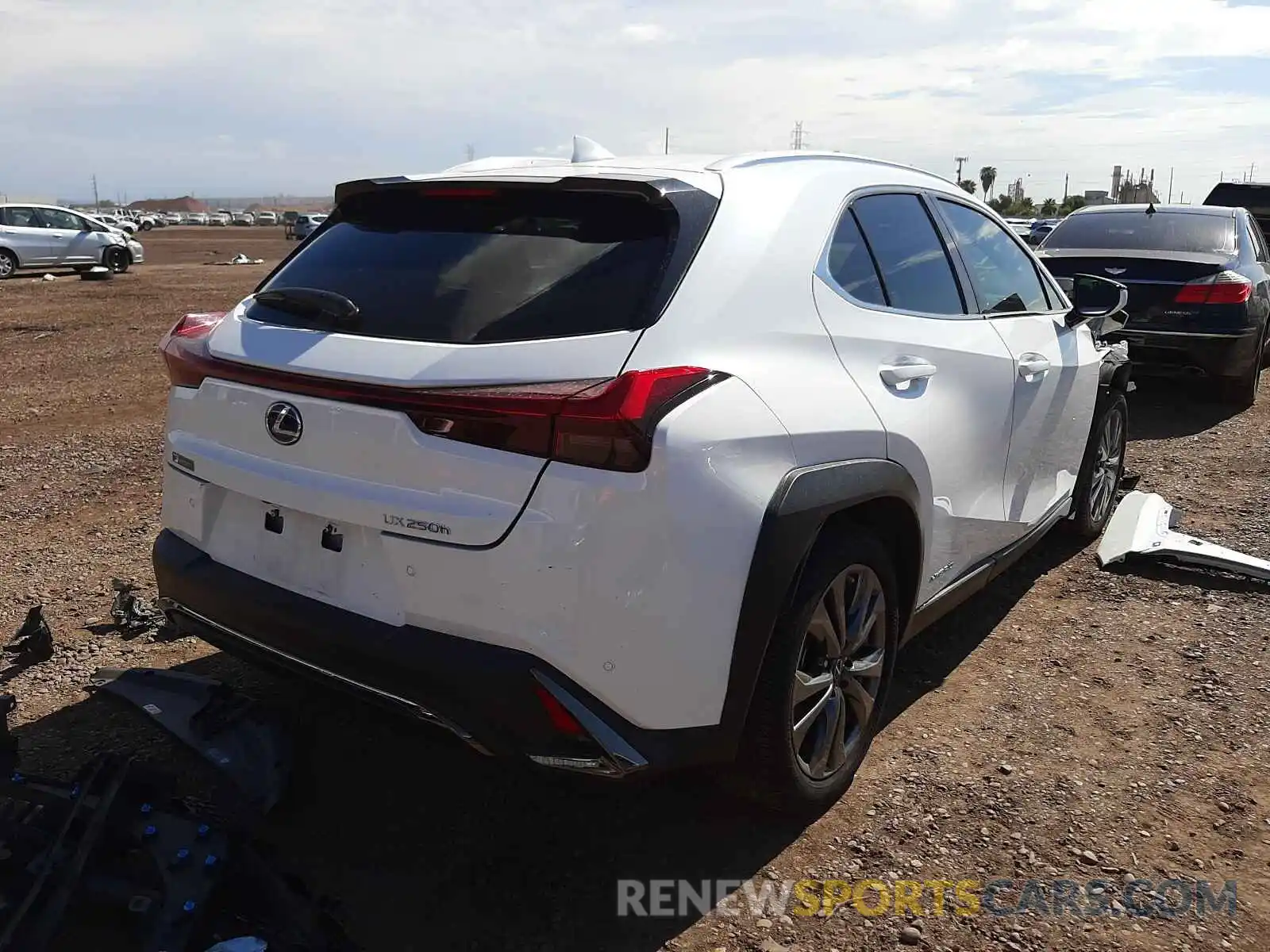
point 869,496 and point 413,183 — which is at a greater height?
point 413,183

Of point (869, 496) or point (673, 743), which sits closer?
point (673, 743)

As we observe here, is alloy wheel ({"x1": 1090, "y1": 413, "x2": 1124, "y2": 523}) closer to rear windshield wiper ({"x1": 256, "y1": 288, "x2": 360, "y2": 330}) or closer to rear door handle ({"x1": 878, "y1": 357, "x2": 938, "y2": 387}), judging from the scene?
rear door handle ({"x1": 878, "y1": 357, "x2": 938, "y2": 387})

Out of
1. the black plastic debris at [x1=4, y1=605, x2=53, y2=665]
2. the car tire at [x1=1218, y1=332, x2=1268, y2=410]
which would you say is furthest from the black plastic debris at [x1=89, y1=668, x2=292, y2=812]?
the car tire at [x1=1218, y1=332, x2=1268, y2=410]

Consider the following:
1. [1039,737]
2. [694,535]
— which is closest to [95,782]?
[694,535]

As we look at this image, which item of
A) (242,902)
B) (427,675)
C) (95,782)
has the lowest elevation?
(242,902)

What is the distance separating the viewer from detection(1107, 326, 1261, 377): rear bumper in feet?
25.3

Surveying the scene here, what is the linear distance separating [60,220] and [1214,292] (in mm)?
22433

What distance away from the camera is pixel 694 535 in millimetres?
2230

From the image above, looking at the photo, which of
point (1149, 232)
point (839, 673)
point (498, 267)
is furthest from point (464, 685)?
point (1149, 232)

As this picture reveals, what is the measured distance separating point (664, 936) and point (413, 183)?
6.77ft

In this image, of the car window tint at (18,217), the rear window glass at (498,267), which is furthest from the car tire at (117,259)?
the rear window glass at (498,267)

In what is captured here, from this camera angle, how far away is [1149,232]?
8.37 m

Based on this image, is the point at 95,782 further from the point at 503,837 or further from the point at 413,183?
the point at 413,183

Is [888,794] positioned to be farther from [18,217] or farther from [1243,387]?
[18,217]
